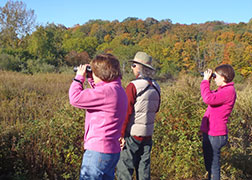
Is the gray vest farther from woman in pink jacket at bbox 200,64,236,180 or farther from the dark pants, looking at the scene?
woman in pink jacket at bbox 200,64,236,180

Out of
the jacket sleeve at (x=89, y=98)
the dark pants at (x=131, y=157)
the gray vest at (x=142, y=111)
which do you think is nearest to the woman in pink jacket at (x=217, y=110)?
the gray vest at (x=142, y=111)

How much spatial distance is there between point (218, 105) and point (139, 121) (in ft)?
3.60

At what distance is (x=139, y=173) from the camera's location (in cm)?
295

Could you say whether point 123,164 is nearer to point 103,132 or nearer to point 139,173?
point 139,173

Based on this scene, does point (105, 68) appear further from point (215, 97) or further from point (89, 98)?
point (215, 97)

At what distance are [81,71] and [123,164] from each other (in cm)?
123

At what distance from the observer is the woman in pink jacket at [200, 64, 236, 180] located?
304 cm

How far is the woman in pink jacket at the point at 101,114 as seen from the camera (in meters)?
2.04

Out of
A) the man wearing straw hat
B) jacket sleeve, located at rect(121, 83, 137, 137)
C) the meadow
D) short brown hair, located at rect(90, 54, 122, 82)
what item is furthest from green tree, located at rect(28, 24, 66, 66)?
short brown hair, located at rect(90, 54, 122, 82)

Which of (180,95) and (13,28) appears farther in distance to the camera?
(13,28)

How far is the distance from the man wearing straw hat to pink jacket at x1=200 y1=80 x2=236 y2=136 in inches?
26.7

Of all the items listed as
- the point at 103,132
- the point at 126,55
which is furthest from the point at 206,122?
the point at 126,55

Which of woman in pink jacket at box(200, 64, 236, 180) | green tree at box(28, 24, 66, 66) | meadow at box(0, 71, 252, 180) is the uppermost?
green tree at box(28, 24, 66, 66)

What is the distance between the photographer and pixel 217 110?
3117 mm
